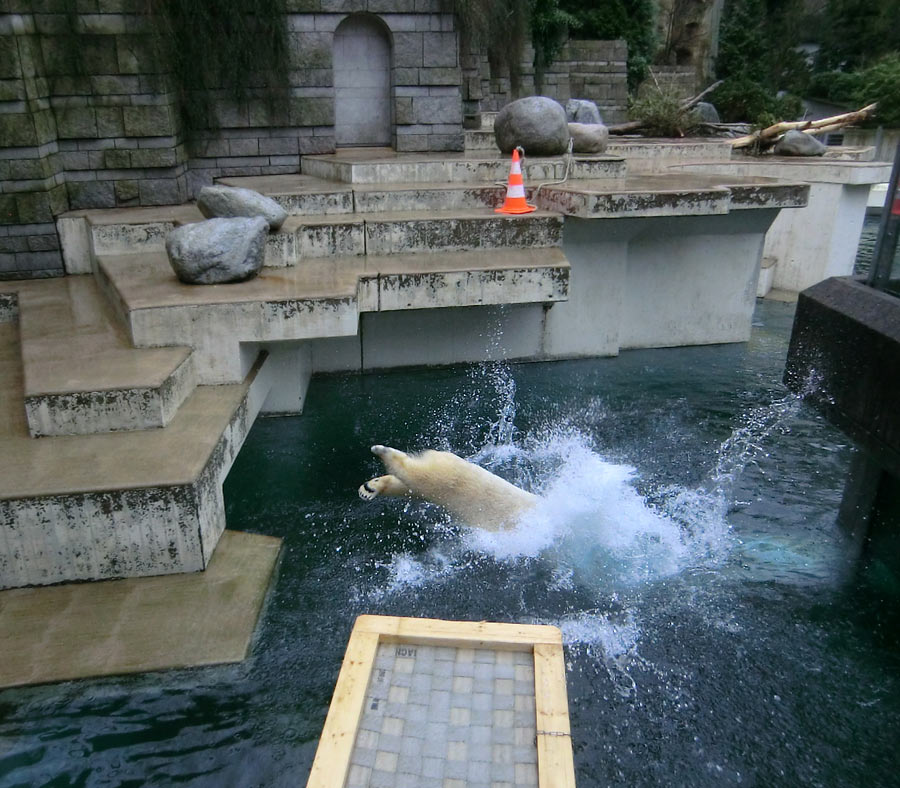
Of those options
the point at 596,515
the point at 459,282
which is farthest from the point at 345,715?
the point at 459,282

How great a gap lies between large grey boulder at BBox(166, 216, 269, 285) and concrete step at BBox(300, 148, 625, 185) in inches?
101

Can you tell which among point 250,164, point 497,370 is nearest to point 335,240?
point 497,370

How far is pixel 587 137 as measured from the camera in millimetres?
9859

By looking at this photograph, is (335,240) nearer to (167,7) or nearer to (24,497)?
(167,7)

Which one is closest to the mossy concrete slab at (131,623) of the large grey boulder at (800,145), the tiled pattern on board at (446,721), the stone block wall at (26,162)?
the tiled pattern on board at (446,721)

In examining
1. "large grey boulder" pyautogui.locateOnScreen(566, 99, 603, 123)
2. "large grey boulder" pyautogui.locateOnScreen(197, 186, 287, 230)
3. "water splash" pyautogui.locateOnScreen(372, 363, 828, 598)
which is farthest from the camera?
"large grey boulder" pyautogui.locateOnScreen(566, 99, 603, 123)

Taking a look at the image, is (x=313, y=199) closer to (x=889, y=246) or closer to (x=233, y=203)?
(x=233, y=203)

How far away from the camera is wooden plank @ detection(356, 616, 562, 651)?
2900 mm

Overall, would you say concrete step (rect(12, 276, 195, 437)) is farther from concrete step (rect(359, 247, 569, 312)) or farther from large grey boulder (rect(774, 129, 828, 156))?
large grey boulder (rect(774, 129, 828, 156))

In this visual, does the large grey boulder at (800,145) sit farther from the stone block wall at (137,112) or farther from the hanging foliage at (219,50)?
the hanging foliage at (219,50)

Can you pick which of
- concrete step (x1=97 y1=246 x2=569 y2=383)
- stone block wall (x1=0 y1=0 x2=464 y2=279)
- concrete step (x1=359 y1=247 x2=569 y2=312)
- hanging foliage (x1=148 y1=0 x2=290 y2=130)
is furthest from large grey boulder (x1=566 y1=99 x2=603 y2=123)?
concrete step (x1=359 y1=247 x2=569 y2=312)

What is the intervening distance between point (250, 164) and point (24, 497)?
617 cm

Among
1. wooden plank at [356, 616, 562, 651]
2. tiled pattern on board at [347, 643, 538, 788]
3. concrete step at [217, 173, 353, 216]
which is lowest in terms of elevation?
tiled pattern on board at [347, 643, 538, 788]

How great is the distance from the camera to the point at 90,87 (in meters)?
7.93
